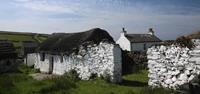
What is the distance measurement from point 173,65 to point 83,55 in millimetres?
9665

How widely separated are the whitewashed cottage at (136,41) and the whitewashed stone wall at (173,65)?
35157 mm

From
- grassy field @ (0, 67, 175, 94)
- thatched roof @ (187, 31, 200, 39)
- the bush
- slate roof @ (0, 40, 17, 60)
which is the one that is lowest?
grassy field @ (0, 67, 175, 94)

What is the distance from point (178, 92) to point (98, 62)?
11990mm

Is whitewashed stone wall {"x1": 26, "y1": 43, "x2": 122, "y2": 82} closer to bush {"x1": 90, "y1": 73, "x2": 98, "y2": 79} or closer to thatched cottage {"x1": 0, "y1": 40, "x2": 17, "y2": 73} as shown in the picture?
bush {"x1": 90, "y1": 73, "x2": 98, "y2": 79}

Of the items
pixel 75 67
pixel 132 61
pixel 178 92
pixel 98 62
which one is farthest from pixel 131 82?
pixel 178 92

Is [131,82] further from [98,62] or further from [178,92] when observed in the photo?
[178,92]

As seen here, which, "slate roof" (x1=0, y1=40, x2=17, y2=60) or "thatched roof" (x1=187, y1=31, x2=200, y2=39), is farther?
"slate roof" (x1=0, y1=40, x2=17, y2=60)

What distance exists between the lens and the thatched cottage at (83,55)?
21.7 meters

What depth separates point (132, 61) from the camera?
101ft

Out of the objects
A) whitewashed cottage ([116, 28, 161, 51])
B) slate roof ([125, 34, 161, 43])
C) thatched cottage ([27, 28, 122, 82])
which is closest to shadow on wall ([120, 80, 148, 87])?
thatched cottage ([27, 28, 122, 82])

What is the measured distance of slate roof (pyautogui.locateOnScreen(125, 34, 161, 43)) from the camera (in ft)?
174

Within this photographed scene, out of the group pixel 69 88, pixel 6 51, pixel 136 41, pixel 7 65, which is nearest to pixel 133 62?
pixel 7 65

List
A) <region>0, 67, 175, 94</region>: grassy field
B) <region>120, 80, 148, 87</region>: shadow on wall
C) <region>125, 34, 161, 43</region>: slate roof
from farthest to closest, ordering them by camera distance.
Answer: <region>125, 34, 161, 43</region>: slate roof < <region>120, 80, 148, 87</region>: shadow on wall < <region>0, 67, 175, 94</region>: grassy field

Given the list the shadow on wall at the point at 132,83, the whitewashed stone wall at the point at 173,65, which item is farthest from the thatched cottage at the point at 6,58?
the whitewashed stone wall at the point at 173,65
